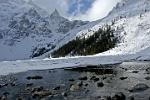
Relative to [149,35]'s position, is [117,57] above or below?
below

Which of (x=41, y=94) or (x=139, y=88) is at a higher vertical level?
(x=139, y=88)

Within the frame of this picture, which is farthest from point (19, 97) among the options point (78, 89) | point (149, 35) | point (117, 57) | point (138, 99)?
point (149, 35)

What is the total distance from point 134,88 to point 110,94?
13.2ft

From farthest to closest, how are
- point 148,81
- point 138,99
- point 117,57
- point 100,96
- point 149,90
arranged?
1. point 117,57
2. point 148,81
3. point 149,90
4. point 100,96
5. point 138,99

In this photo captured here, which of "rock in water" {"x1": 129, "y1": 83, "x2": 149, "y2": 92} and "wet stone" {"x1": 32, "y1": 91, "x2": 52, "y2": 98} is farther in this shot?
"wet stone" {"x1": 32, "y1": 91, "x2": 52, "y2": 98}

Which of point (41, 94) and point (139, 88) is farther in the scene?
point (41, 94)

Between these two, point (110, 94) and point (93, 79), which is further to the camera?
point (93, 79)

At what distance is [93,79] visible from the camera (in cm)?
5953

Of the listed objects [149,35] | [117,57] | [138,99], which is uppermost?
[149,35]

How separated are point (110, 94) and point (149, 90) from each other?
484 cm

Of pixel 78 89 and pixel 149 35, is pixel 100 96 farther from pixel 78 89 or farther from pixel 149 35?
pixel 149 35

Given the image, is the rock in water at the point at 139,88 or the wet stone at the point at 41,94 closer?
the rock in water at the point at 139,88

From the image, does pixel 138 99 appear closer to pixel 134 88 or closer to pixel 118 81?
pixel 134 88

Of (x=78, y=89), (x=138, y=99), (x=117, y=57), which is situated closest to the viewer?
(x=138, y=99)
